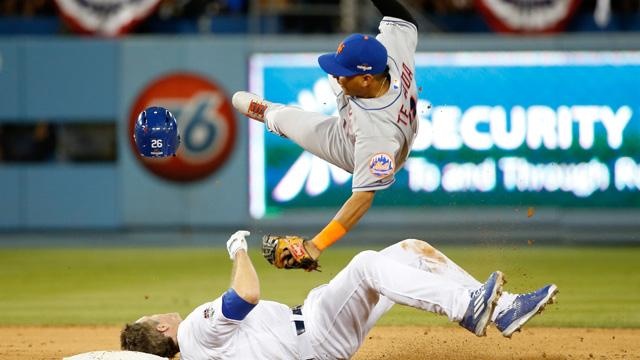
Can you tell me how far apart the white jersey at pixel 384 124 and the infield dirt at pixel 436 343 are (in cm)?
153

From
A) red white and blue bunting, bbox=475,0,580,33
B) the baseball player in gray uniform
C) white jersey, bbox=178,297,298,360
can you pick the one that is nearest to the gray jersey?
the baseball player in gray uniform

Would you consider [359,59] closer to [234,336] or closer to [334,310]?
[334,310]

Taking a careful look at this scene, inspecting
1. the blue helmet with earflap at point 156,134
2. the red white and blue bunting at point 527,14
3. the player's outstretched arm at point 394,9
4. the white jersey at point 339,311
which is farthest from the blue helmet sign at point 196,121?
the white jersey at point 339,311

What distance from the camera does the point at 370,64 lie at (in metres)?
7.02

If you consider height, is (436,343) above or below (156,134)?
below

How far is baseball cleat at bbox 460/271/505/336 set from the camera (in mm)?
6207

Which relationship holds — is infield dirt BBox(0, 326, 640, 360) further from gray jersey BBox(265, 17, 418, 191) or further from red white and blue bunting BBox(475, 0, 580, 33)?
red white and blue bunting BBox(475, 0, 580, 33)

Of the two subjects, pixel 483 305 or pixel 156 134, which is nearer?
pixel 483 305

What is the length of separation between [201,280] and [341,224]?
642 cm

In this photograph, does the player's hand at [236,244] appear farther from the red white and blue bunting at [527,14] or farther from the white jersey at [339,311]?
the red white and blue bunting at [527,14]

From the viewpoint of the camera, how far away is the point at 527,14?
671 inches

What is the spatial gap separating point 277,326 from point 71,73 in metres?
12.1

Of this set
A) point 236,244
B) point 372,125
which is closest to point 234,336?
point 236,244

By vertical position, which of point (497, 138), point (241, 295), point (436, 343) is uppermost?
point (497, 138)
